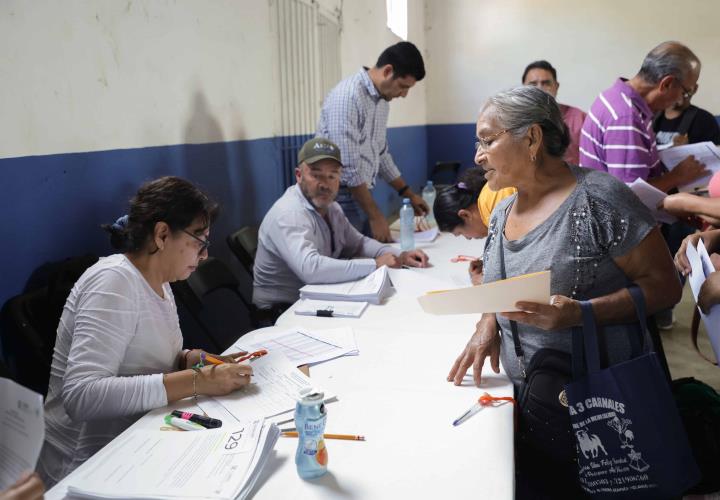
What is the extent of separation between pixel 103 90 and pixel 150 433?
1.30m

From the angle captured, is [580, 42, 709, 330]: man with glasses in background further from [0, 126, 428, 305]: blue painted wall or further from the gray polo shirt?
[0, 126, 428, 305]: blue painted wall

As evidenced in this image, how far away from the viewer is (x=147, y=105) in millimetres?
2258

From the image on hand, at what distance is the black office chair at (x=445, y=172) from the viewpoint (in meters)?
6.71

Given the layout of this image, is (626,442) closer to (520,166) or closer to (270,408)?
(520,166)

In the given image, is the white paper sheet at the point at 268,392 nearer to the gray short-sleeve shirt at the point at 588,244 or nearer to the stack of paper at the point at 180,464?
the stack of paper at the point at 180,464

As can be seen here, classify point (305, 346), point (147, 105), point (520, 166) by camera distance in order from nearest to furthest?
point (520, 166)
point (305, 346)
point (147, 105)

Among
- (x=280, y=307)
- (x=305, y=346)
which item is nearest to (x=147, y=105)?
(x=280, y=307)

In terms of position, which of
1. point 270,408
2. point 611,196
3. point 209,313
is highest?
point 611,196

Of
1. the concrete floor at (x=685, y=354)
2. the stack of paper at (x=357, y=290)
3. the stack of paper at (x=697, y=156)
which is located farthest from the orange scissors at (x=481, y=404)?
the concrete floor at (x=685, y=354)

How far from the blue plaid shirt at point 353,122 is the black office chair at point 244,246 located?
0.71 meters

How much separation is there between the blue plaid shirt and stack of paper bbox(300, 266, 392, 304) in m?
0.98

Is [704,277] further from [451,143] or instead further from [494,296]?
[451,143]

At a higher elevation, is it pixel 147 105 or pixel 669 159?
pixel 147 105

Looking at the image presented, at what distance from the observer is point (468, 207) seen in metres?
2.52
